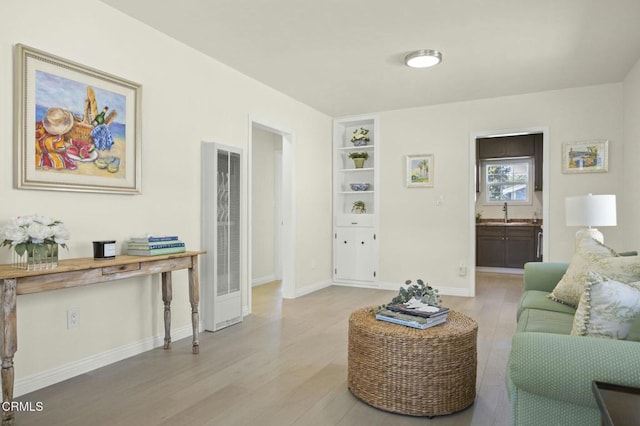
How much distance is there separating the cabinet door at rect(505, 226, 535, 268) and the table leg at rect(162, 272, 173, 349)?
6.13 metres

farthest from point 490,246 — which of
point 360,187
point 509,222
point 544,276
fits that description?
point 544,276

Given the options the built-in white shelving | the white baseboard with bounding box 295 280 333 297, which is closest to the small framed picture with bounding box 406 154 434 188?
the built-in white shelving

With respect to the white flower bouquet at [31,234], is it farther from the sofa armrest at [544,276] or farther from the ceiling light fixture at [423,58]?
the sofa armrest at [544,276]

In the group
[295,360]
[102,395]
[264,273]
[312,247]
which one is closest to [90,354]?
[102,395]

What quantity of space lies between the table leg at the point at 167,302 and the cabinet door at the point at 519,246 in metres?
6.13

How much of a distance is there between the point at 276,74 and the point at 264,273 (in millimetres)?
3219

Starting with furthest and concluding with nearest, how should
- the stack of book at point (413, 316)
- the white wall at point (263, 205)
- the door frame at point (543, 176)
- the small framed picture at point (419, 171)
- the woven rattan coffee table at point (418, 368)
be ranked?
the white wall at point (263, 205) → the small framed picture at point (419, 171) → the door frame at point (543, 176) → the stack of book at point (413, 316) → the woven rattan coffee table at point (418, 368)

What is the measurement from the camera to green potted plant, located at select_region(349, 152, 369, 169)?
6.14 metres

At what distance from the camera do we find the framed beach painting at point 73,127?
2.45m

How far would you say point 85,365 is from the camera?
2783mm

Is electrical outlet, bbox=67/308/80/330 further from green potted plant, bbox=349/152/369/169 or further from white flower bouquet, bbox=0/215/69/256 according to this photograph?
green potted plant, bbox=349/152/369/169

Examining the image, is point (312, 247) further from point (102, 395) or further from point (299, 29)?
point (102, 395)

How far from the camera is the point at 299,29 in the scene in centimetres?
328

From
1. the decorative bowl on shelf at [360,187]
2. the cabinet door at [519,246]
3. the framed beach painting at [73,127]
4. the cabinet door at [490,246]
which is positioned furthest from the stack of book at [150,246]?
the cabinet door at [519,246]
